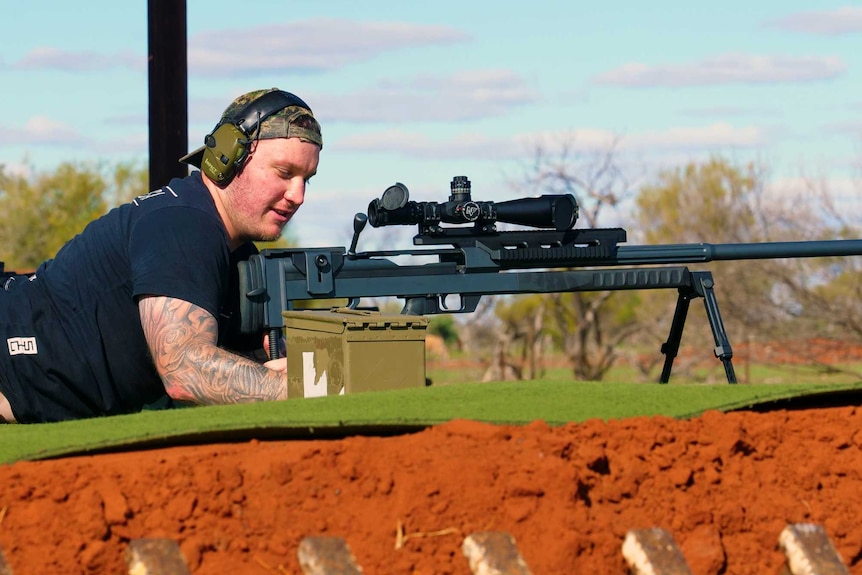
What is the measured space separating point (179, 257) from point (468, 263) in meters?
1.86

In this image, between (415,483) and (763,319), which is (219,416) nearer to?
(415,483)

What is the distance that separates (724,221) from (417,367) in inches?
1135

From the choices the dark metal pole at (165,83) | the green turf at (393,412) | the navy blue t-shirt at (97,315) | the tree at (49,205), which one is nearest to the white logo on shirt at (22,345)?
the navy blue t-shirt at (97,315)

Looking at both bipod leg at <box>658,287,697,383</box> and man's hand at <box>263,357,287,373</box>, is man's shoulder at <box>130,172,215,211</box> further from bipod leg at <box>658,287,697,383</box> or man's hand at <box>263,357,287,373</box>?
bipod leg at <box>658,287,697,383</box>

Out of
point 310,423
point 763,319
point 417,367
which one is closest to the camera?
point 310,423

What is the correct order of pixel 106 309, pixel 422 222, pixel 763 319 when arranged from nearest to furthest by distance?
pixel 106 309 → pixel 422 222 → pixel 763 319

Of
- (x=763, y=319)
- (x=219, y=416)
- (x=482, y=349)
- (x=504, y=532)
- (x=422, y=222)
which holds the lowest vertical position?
(x=482, y=349)

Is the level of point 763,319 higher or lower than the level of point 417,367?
lower

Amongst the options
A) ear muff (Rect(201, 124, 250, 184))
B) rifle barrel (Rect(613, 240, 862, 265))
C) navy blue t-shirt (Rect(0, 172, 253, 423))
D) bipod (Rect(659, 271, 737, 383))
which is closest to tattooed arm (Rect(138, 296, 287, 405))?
navy blue t-shirt (Rect(0, 172, 253, 423))

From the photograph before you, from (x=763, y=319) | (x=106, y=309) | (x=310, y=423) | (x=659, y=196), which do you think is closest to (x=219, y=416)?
(x=310, y=423)

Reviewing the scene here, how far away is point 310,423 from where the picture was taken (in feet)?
12.7

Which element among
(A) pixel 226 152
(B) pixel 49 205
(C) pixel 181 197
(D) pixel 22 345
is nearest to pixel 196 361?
(C) pixel 181 197

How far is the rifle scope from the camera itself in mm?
6285

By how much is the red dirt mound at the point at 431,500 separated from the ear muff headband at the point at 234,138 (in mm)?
2161
